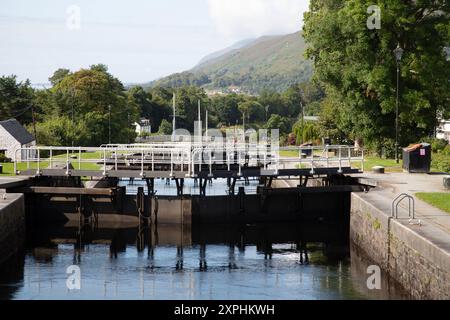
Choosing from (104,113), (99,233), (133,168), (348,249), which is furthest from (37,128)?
(348,249)

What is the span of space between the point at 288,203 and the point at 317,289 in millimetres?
13340

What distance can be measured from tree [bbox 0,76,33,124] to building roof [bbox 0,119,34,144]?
16.2 m

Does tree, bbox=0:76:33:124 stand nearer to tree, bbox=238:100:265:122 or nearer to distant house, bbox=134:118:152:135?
distant house, bbox=134:118:152:135

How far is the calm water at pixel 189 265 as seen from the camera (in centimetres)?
2531

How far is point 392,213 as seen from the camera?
1086 inches

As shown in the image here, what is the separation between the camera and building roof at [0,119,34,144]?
64500 mm

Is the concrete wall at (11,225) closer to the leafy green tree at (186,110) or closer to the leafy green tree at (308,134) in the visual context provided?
the leafy green tree at (308,134)

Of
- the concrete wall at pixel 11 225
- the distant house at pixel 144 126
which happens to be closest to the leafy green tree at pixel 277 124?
the distant house at pixel 144 126

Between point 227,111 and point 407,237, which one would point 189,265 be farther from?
Answer: point 227,111

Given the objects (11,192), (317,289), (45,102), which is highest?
(45,102)

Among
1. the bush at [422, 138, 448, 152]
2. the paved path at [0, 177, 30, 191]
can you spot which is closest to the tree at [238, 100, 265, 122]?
the bush at [422, 138, 448, 152]

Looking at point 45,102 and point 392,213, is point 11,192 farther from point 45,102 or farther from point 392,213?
point 45,102

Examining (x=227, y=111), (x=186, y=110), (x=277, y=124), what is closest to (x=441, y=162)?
(x=277, y=124)

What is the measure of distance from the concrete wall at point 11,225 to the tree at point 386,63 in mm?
24171
